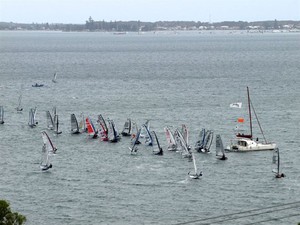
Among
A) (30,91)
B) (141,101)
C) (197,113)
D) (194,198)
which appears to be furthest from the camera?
(30,91)

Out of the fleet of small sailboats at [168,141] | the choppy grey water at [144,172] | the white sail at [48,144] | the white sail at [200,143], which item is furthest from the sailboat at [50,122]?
the white sail at [200,143]

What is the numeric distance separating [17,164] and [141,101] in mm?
56484

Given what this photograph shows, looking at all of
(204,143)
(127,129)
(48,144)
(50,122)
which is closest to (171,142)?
(204,143)

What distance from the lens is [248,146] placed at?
3666 inches

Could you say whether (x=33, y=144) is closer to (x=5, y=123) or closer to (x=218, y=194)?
(x=5, y=123)

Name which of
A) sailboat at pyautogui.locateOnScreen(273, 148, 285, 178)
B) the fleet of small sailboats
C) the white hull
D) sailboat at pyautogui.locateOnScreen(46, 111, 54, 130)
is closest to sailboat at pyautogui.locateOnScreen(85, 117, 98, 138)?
the fleet of small sailboats

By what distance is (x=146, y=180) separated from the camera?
3066 inches

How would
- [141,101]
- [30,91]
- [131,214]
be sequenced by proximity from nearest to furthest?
1. [131,214]
2. [141,101]
3. [30,91]

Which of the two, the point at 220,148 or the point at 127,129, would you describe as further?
the point at 127,129

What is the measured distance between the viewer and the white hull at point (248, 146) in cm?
9294

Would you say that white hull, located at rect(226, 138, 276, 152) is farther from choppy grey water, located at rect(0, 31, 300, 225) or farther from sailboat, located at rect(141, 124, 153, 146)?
sailboat, located at rect(141, 124, 153, 146)

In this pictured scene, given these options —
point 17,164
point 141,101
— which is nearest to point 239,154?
point 17,164

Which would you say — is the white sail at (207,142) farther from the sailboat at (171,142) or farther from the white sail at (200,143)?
the sailboat at (171,142)

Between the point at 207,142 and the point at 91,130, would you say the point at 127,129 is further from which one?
the point at 207,142
